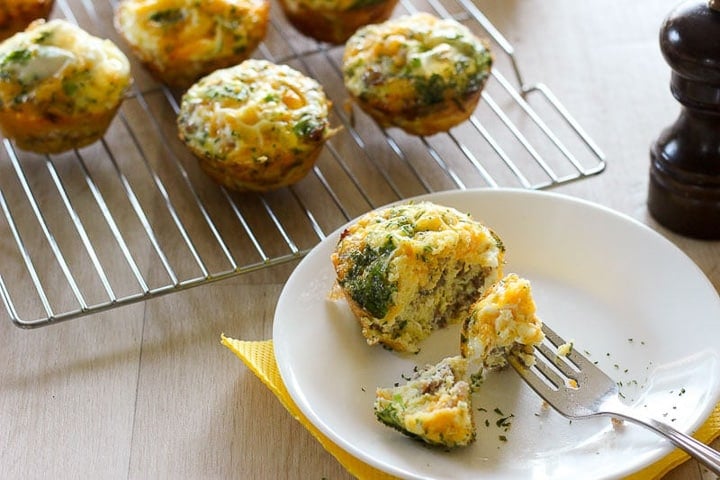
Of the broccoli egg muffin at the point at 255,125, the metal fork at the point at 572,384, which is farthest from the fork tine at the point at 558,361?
the broccoli egg muffin at the point at 255,125

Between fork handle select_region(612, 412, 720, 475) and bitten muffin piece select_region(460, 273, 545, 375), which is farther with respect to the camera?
bitten muffin piece select_region(460, 273, 545, 375)

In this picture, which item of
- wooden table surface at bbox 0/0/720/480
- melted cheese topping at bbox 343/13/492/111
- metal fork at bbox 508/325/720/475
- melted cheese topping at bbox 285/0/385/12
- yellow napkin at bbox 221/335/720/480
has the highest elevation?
melted cheese topping at bbox 343/13/492/111

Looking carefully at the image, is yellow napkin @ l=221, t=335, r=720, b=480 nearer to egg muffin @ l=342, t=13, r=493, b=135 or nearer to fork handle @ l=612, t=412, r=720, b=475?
fork handle @ l=612, t=412, r=720, b=475

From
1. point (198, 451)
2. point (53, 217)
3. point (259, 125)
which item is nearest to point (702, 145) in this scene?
point (259, 125)

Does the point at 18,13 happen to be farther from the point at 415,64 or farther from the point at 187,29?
the point at 415,64

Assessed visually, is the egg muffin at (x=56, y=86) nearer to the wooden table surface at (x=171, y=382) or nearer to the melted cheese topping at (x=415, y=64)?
the wooden table surface at (x=171, y=382)

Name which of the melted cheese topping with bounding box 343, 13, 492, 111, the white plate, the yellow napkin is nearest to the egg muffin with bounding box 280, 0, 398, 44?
the melted cheese topping with bounding box 343, 13, 492, 111
